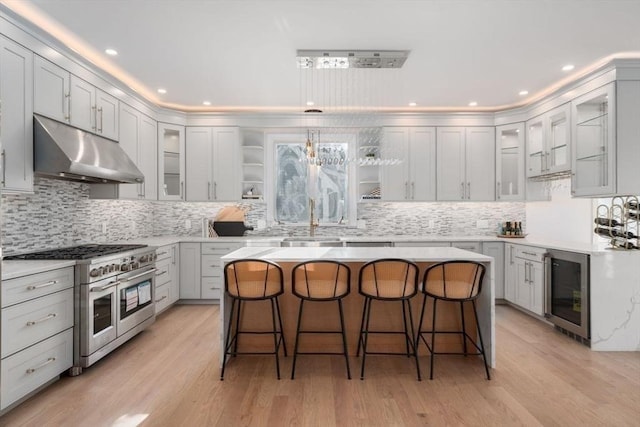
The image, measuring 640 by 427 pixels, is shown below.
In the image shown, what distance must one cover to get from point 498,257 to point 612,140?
2.04 metres

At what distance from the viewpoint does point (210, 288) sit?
527 centimetres

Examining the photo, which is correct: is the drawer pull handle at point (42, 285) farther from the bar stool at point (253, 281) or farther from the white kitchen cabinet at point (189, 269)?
the white kitchen cabinet at point (189, 269)

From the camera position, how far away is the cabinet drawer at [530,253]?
4.38 meters

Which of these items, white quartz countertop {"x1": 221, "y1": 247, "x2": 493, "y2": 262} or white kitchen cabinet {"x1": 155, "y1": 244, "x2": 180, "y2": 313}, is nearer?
white quartz countertop {"x1": 221, "y1": 247, "x2": 493, "y2": 262}

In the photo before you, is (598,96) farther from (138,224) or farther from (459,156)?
(138,224)

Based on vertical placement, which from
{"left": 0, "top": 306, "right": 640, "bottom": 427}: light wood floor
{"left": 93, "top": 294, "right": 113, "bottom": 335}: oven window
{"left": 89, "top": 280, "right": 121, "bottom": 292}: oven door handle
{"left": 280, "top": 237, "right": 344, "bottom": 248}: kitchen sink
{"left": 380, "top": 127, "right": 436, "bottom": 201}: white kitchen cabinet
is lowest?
{"left": 0, "top": 306, "right": 640, "bottom": 427}: light wood floor

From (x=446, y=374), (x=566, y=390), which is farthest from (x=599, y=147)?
(x=446, y=374)

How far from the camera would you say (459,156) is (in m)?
5.62

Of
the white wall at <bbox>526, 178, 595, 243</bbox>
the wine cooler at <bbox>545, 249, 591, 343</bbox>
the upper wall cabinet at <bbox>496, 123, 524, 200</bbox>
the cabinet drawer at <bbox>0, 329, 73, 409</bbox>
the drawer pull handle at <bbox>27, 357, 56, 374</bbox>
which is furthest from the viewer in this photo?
the upper wall cabinet at <bbox>496, 123, 524, 200</bbox>

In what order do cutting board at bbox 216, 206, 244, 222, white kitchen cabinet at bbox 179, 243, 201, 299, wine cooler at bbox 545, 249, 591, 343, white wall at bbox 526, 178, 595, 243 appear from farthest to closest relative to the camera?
cutting board at bbox 216, 206, 244, 222 → white kitchen cabinet at bbox 179, 243, 201, 299 → white wall at bbox 526, 178, 595, 243 → wine cooler at bbox 545, 249, 591, 343

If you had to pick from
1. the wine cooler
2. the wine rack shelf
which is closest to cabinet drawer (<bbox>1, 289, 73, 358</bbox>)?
the wine cooler

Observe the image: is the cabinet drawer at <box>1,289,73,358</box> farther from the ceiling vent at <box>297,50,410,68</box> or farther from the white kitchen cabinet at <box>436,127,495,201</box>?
the white kitchen cabinet at <box>436,127,495,201</box>

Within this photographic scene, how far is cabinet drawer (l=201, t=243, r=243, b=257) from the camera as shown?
522 cm

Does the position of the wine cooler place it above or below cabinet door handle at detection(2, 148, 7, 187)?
below
